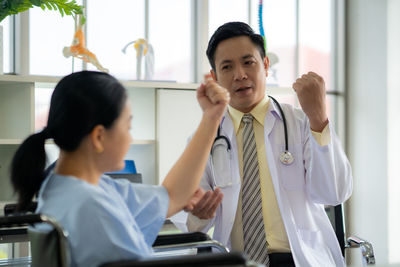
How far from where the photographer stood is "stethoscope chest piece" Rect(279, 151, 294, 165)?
1.98 meters

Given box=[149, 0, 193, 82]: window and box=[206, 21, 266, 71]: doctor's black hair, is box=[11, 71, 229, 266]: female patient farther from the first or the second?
box=[149, 0, 193, 82]: window

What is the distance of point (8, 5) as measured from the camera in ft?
8.27

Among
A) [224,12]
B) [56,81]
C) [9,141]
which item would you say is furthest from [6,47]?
[224,12]

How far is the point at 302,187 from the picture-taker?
1979 millimetres

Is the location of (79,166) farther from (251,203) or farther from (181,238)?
(251,203)

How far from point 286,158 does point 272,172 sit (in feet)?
0.23

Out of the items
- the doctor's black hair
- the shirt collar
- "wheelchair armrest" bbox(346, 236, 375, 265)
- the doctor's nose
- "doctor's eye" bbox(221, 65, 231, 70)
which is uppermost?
the doctor's black hair

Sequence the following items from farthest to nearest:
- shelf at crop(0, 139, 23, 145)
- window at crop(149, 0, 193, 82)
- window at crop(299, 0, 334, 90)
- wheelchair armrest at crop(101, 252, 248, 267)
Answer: window at crop(299, 0, 334, 90)
window at crop(149, 0, 193, 82)
shelf at crop(0, 139, 23, 145)
wheelchair armrest at crop(101, 252, 248, 267)

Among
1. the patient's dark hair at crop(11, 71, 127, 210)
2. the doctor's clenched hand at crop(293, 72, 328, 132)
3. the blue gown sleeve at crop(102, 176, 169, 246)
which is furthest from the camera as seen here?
the doctor's clenched hand at crop(293, 72, 328, 132)

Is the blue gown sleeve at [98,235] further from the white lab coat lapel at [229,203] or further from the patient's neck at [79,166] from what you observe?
the white lab coat lapel at [229,203]

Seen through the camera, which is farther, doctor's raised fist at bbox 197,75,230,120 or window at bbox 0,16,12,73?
window at bbox 0,16,12,73

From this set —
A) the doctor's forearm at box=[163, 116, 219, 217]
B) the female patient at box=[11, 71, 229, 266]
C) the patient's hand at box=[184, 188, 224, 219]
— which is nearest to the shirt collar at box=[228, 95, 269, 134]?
the patient's hand at box=[184, 188, 224, 219]

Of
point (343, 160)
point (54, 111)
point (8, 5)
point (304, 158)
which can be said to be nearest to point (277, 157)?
point (304, 158)

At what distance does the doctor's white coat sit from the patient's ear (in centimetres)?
80
